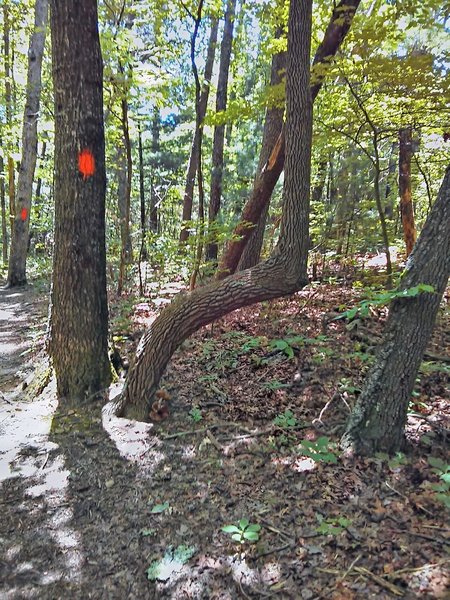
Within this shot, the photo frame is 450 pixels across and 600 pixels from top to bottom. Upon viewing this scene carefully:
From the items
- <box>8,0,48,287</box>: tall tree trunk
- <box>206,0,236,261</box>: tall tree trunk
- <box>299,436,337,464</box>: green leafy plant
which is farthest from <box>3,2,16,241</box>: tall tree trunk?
<box>299,436,337,464</box>: green leafy plant

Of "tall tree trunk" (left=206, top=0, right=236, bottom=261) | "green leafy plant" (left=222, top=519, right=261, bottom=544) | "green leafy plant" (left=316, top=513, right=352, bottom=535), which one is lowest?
"green leafy plant" (left=222, top=519, right=261, bottom=544)

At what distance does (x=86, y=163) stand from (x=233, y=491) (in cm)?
343

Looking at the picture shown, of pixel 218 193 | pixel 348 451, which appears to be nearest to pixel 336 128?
pixel 218 193

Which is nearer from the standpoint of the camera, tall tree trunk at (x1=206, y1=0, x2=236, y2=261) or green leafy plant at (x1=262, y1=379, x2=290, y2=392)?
green leafy plant at (x1=262, y1=379, x2=290, y2=392)

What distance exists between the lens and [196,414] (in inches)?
151

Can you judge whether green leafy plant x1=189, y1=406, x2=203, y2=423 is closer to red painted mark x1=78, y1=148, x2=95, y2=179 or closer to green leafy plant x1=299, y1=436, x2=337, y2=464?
green leafy plant x1=299, y1=436, x2=337, y2=464

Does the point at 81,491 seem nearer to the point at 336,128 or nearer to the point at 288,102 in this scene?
the point at 288,102

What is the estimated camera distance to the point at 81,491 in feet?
9.67

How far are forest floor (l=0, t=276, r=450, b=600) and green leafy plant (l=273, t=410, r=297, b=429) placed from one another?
0.9 inches

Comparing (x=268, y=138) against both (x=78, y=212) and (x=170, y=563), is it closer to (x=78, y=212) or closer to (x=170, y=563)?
(x=78, y=212)

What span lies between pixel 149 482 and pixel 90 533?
0.57m

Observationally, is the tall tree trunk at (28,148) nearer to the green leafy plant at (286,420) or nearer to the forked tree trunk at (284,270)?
→ the forked tree trunk at (284,270)

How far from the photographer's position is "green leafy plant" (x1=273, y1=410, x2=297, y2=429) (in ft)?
11.5

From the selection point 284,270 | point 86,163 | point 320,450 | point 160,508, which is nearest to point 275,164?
point 284,270
